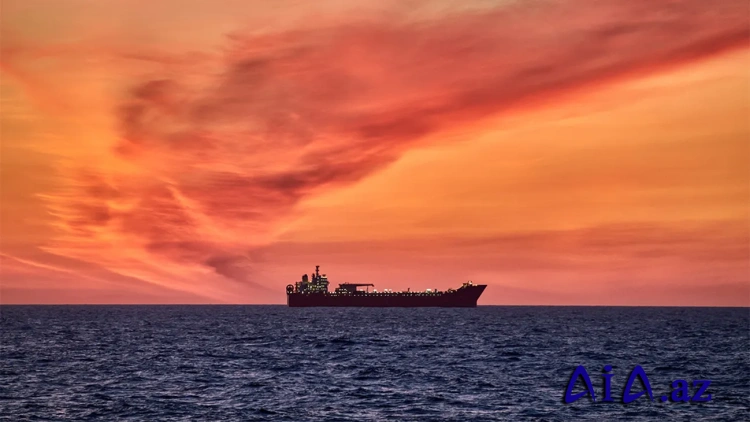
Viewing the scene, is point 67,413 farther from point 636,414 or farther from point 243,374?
point 636,414

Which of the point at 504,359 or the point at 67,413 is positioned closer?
the point at 67,413

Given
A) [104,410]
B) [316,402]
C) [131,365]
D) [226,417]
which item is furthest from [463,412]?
[131,365]

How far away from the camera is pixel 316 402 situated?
5081cm

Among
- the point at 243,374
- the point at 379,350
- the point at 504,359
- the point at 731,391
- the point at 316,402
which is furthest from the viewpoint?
the point at 379,350

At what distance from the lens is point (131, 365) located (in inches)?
2896

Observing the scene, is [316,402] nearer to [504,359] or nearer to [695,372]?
[504,359]

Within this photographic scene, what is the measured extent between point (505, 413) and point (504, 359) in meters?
33.6

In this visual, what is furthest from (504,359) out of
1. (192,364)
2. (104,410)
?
(104,410)

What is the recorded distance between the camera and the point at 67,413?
4662 cm

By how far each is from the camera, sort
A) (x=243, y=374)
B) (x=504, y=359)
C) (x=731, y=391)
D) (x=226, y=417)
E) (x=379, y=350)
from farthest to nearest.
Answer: (x=379, y=350) → (x=504, y=359) → (x=243, y=374) → (x=731, y=391) → (x=226, y=417)

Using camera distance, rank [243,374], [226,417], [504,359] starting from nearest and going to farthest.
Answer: [226,417]
[243,374]
[504,359]

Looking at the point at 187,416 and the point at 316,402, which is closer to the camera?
the point at 187,416

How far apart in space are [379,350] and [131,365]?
30476mm

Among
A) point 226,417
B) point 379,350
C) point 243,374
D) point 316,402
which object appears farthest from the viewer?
point 379,350
